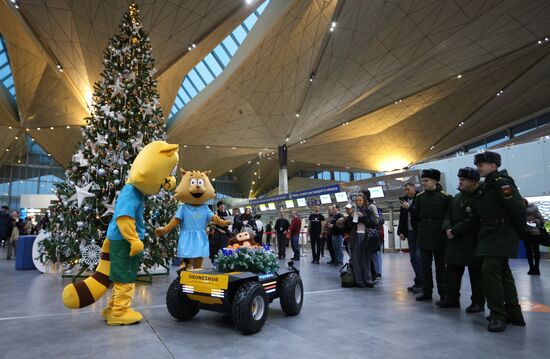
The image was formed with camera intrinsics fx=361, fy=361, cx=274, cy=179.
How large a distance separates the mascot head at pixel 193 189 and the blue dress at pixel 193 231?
5.3 inches

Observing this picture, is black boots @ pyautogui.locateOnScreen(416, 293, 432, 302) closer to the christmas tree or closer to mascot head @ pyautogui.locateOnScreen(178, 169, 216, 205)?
mascot head @ pyautogui.locateOnScreen(178, 169, 216, 205)

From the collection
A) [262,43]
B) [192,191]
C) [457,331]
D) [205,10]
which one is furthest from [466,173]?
[262,43]

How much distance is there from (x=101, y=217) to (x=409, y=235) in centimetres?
600

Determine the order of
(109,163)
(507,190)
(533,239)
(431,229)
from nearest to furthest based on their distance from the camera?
1. (507,190)
2. (431,229)
3. (109,163)
4. (533,239)

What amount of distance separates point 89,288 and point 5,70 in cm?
2967

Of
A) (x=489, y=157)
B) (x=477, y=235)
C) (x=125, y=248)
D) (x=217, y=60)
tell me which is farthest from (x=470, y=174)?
(x=217, y=60)

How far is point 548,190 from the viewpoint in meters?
12.4

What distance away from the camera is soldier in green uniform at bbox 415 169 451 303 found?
5.12 m

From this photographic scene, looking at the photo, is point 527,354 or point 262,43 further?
point 262,43

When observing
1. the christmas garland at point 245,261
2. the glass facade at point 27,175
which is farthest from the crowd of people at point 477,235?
the glass facade at point 27,175

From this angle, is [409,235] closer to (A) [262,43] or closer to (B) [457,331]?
(B) [457,331]

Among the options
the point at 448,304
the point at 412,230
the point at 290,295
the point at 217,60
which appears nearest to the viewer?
the point at 290,295

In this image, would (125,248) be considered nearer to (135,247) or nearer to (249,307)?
(135,247)

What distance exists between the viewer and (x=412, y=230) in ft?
21.1
